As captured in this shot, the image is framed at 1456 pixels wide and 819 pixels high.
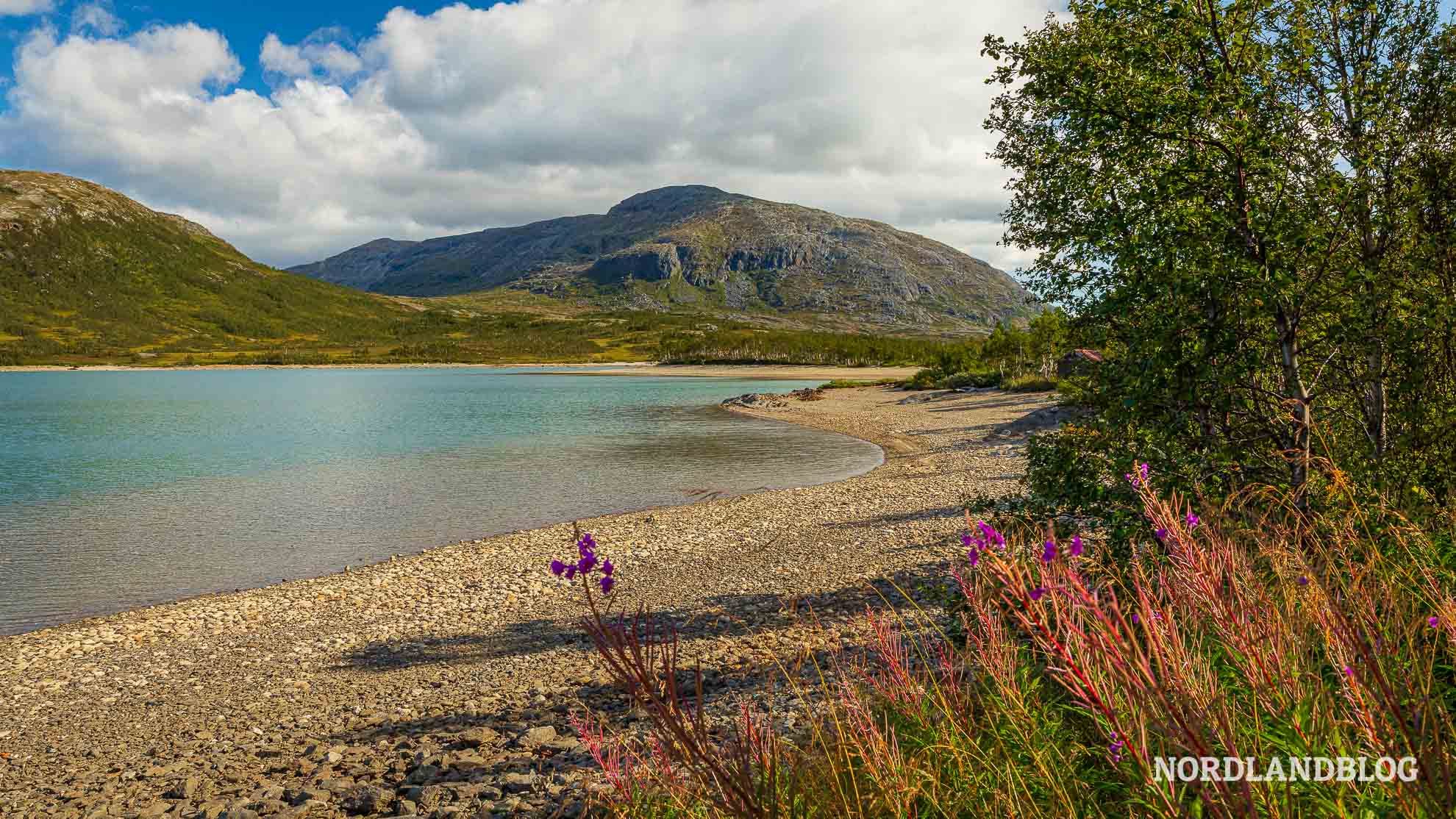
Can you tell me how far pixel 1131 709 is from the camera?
214 centimetres

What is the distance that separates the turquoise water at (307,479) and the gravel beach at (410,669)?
132 inches

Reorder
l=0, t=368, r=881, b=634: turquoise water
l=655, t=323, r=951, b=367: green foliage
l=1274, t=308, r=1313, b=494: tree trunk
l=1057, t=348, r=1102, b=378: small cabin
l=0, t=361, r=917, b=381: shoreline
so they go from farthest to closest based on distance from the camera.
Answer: l=655, t=323, r=951, b=367: green foliage → l=0, t=361, r=917, b=381: shoreline → l=0, t=368, r=881, b=634: turquoise water → l=1057, t=348, r=1102, b=378: small cabin → l=1274, t=308, r=1313, b=494: tree trunk

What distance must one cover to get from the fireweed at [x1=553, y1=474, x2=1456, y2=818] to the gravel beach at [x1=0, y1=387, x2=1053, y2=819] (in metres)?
0.73

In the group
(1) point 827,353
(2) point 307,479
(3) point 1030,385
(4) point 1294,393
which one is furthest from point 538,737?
(1) point 827,353

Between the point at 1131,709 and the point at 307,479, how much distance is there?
122 feet

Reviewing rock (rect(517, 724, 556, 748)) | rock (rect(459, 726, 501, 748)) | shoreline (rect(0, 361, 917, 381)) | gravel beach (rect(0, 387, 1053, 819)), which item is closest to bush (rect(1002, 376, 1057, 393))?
gravel beach (rect(0, 387, 1053, 819))

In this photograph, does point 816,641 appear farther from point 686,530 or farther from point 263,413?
point 263,413

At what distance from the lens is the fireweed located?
2.05 metres

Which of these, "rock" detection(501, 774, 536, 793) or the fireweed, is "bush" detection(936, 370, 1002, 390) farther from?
the fireweed

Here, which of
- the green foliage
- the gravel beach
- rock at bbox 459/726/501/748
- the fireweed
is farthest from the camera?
the green foliage

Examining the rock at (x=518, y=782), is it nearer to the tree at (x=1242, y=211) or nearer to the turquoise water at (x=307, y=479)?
the tree at (x=1242, y=211)

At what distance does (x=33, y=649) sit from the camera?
1346 cm

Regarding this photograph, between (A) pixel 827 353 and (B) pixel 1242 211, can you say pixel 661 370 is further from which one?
(B) pixel 1242 211

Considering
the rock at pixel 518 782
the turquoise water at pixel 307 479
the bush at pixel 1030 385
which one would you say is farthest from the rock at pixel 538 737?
the bush at pixel 1030 385
